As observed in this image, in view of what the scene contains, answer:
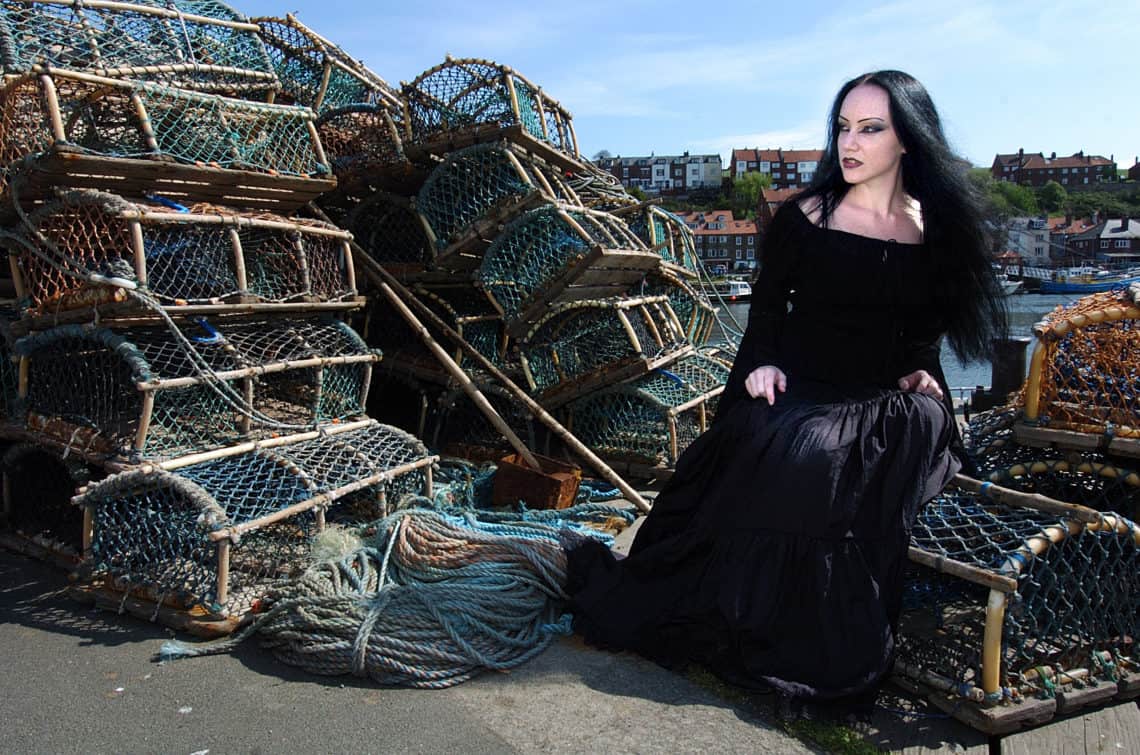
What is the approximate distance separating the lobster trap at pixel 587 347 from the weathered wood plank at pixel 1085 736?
251cm

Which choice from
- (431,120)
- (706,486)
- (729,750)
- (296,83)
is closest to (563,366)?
(431,120)

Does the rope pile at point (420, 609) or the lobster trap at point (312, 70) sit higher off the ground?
the lobster trap at point (312, 70)

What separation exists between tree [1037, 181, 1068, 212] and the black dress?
275 ft

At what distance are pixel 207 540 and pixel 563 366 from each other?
2232mm

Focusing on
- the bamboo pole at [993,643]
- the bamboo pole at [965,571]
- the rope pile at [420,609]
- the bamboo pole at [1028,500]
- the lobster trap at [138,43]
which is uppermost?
the lobster trap at [138,43]

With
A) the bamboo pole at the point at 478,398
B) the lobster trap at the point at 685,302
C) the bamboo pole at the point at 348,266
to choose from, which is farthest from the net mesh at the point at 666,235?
the bamboo pole at the point at 348,266

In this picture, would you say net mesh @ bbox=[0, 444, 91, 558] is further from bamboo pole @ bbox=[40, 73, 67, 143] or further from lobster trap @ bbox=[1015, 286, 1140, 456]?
lobster trap @ bbox=[1015, 286, 1140, 456]

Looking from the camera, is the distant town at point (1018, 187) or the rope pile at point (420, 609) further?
the distant town at point (1018, 187)

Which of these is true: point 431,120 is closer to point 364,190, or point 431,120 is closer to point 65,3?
point 364,190

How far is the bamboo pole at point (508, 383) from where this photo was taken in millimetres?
3918

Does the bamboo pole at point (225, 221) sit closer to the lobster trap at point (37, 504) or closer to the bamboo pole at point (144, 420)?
the bamboo pole at point (144, 420)

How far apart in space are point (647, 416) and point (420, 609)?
6.59 ft

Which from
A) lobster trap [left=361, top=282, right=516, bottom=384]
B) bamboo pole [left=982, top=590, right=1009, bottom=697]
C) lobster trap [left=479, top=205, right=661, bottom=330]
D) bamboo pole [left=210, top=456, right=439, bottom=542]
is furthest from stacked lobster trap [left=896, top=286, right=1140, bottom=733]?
lobster trap [left=361, top=282, right=516, bottom=384]

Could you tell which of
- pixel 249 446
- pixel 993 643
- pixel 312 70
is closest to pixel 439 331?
pixel 312 70
